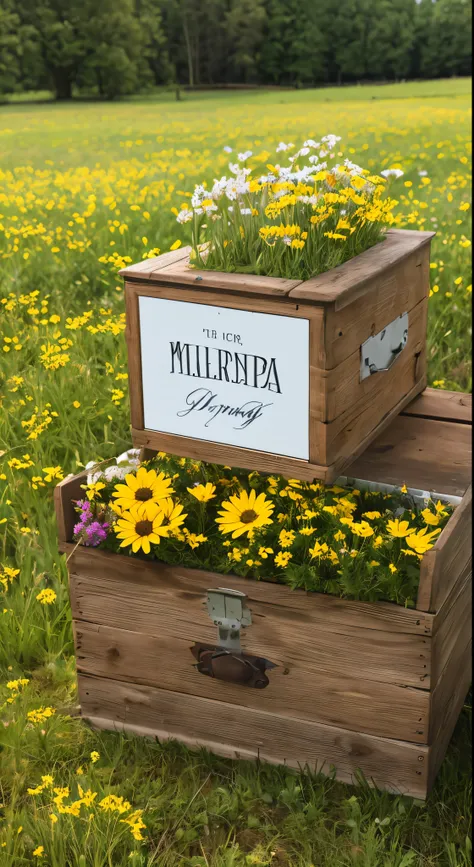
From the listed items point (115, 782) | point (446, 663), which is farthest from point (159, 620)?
point (446, 663)

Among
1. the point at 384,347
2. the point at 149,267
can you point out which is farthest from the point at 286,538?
the point at 149,267

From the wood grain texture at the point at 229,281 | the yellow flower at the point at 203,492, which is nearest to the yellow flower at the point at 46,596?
the yellow flower at the point at 203,492

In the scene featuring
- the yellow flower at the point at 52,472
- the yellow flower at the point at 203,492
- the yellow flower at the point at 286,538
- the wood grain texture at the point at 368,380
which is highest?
the wood grain texture at the point at 368,380

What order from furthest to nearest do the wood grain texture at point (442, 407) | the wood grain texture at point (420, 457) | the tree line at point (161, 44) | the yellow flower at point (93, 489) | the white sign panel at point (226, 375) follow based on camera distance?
the tree line at point (161, 44), the wood grain texture at point (442, 407), the wood grain texture at point (420, 457), the yellow flower at point (93, 489), the white sign panel at point (226, 375)

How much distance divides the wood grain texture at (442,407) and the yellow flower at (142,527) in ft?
3.15

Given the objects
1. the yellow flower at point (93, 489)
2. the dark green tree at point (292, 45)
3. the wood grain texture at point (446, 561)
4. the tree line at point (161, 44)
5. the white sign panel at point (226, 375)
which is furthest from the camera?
the dark green tree at point (292, 45)

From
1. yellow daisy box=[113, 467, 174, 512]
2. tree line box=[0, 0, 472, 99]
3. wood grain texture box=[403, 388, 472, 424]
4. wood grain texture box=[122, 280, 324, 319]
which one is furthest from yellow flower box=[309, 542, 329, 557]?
tree line box=[0, 0, 472, 99]

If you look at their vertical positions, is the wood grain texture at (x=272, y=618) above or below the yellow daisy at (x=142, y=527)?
below

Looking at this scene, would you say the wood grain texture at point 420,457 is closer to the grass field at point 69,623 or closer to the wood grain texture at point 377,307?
the wood grain texture at point 377,307

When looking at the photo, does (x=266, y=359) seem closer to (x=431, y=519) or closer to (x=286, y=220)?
(x=286, y=220)

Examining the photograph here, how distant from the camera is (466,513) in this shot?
2.07 m

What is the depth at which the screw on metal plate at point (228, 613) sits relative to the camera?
6.35ft

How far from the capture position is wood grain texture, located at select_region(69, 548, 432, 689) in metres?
1.83

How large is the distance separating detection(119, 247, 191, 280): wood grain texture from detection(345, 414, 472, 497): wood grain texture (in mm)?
692
